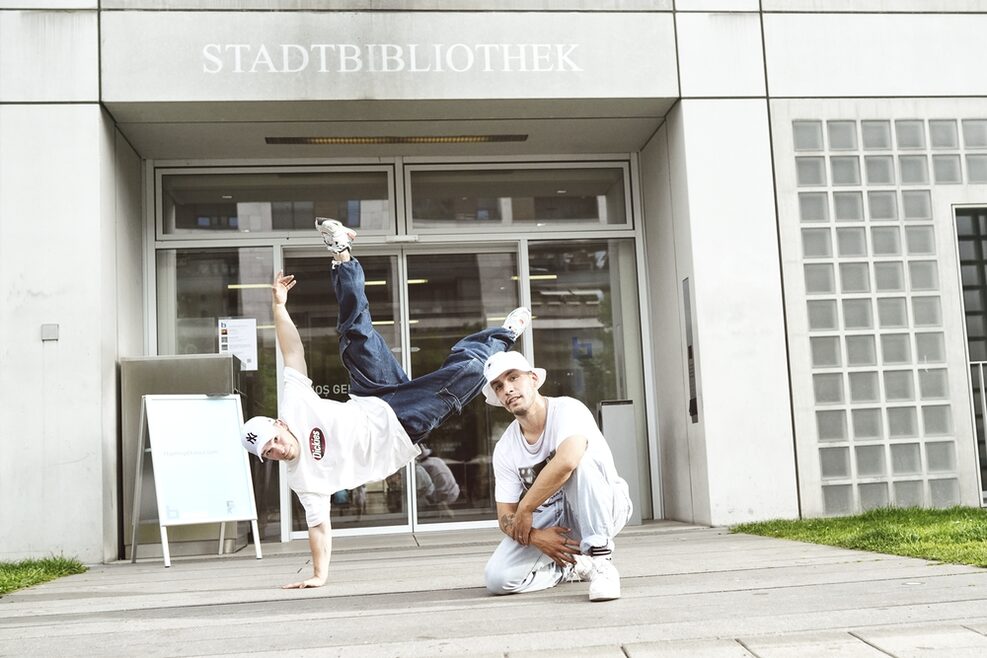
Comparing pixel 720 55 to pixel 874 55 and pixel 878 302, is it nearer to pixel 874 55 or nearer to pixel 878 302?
pixel 874 55

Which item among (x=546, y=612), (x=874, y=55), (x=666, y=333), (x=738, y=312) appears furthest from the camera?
(x=666, y=333)

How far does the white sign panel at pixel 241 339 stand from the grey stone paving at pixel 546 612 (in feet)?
8.03

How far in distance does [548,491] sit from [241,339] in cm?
459

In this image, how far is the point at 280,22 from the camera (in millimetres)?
6914

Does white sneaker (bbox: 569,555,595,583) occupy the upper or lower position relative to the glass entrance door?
lower

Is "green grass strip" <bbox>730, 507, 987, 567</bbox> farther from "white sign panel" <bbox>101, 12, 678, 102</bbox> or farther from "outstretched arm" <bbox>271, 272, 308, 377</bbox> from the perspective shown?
"white sign panel" <bbox>101, 12, 678, 102</bbox>

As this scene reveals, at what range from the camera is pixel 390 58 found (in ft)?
22.8

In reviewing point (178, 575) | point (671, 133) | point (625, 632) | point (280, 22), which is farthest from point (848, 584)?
point (280, 22)

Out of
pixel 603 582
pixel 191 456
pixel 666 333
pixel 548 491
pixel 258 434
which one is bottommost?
pixel 603 582

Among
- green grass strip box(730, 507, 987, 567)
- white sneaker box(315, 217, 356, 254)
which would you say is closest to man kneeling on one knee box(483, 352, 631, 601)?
white sneaker box(315, 217, 356, 254)

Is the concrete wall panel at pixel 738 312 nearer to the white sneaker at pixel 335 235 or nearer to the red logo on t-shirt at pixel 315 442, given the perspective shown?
the white sneaker at pixel 335 235

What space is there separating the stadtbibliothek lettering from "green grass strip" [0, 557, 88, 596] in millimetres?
3048

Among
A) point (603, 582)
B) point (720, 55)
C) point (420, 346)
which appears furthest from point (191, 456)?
point (720, 55)

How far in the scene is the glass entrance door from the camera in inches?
308
